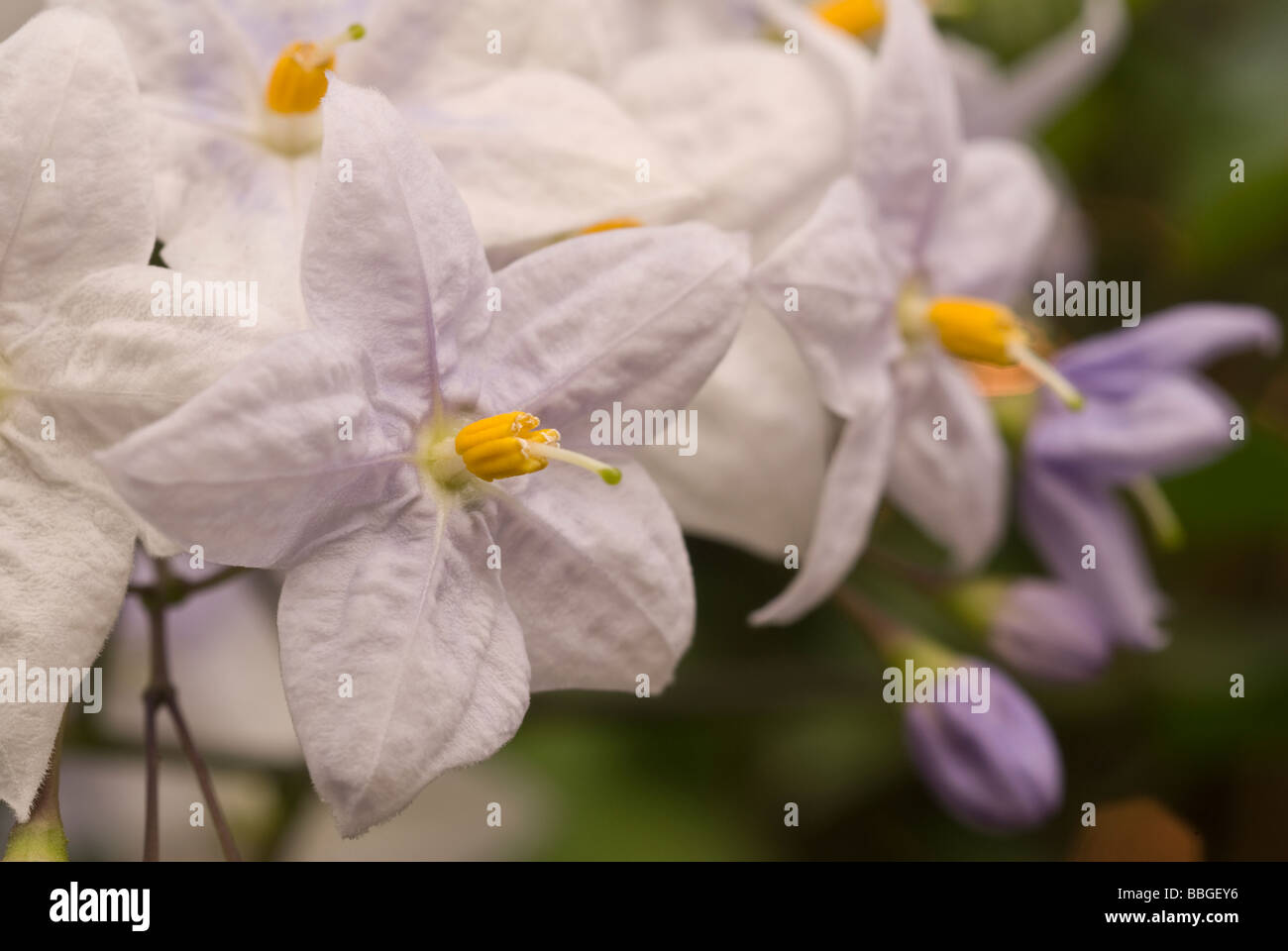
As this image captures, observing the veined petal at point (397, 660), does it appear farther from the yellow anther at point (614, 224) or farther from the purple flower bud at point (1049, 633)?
the purple flower bud at point (1049, 633)

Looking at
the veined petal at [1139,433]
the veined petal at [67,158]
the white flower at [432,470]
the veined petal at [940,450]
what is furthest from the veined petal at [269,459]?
the veined petal at [1139,433]

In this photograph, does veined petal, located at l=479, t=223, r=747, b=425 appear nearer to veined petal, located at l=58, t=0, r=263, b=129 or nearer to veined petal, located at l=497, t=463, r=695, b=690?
veined petal, located at l=497, t=463, r=695, b=690

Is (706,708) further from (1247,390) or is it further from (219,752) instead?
(1247,390)

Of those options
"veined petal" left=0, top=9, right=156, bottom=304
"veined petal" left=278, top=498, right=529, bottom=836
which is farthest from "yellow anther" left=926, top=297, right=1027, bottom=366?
"veined petal" left=0, top=9, right=156, bottom=304

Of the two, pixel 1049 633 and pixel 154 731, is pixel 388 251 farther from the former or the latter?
pixel 1049 633

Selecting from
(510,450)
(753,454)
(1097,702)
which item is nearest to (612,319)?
(510,450)
